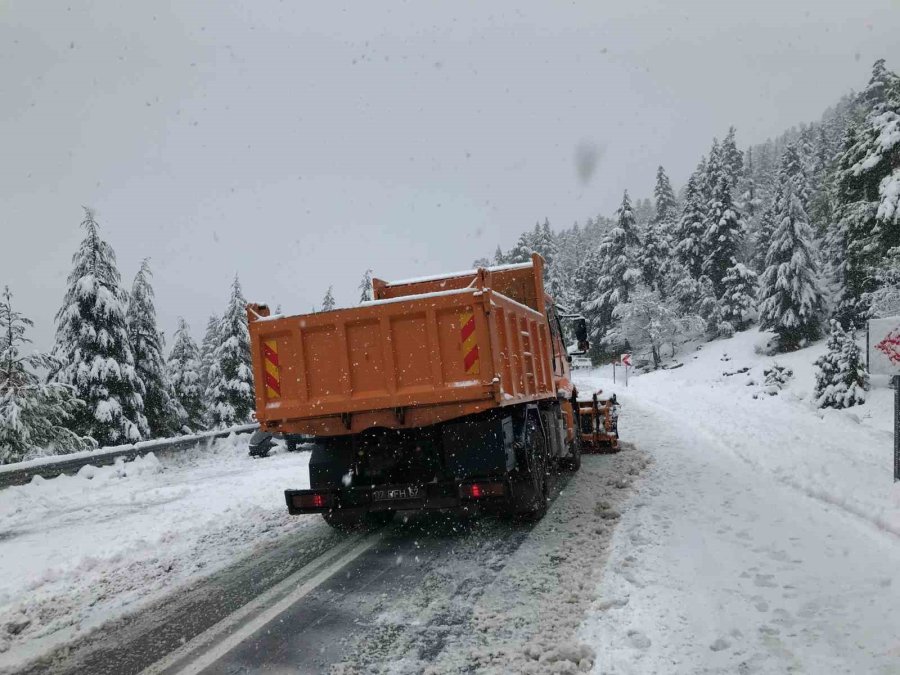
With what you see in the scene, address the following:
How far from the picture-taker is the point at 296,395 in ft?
20.3

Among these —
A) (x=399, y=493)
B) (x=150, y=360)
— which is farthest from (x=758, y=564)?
(x=150, y=360)

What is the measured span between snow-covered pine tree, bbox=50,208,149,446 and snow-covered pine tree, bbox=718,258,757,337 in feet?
133

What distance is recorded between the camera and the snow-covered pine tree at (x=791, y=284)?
37.1 metres

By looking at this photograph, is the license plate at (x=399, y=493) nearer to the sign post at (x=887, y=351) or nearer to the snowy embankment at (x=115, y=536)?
the snowy embankment at (x=115, y=536)

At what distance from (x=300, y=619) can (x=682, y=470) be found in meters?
7.00

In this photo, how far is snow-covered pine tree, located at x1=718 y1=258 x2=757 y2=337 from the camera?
147ft

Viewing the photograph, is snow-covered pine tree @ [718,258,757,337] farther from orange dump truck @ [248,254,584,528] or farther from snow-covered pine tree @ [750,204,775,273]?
orange dump truck @ [248,254,584,528]

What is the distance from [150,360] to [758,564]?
86.5 feet

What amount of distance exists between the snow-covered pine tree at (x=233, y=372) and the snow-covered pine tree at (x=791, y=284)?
3226cm

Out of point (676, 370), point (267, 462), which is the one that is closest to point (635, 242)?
point (676, 370)

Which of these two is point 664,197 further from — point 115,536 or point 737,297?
point 115,536

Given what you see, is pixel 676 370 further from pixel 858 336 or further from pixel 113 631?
pixel 113 631

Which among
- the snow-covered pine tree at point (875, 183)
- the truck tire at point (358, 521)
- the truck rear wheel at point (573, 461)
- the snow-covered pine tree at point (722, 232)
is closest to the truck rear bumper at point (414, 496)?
the truck tire at point (358, 521)

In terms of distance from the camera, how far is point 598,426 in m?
12.3
